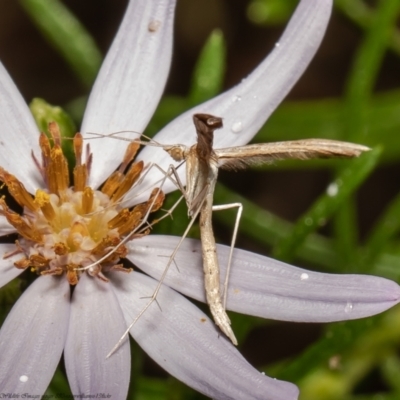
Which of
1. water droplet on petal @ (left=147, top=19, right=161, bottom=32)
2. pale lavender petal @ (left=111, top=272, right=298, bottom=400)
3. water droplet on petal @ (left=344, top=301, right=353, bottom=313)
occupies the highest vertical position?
water droplet on petal @ (left=147, top=19, right=161, bottom=32)

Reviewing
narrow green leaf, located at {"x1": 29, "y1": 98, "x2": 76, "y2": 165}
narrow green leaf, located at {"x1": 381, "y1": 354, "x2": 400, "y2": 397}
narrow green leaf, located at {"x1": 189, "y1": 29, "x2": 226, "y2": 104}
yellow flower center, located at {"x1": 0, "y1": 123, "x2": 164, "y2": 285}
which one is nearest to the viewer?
yellow flower center, located at {"x1": 0, "y1": 123, "x2": 164, "y2": 285}

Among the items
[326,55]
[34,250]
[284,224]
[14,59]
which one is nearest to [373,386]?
[284,224]

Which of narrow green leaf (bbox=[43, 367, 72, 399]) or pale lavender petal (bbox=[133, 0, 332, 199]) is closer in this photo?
pale lavender petal (bbox=[133, 0, 332, 199])

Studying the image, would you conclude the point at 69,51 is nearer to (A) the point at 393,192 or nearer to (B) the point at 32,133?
(B) the point at 32,133

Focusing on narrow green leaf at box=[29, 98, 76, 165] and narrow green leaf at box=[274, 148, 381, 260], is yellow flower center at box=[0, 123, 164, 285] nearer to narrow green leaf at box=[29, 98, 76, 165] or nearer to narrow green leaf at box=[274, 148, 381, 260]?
narrow green leaf at box=[29, 98, 76, 165]

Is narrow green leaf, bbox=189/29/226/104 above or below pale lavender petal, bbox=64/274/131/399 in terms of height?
above

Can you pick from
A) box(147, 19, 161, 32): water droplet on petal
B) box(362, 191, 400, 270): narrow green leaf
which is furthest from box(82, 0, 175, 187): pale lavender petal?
box(362, 191, 400, 270): narrow green leaf

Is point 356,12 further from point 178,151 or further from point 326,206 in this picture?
point 178,151
